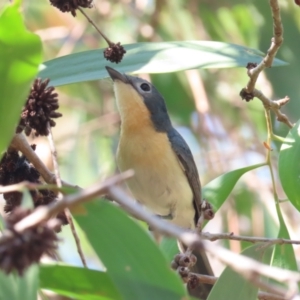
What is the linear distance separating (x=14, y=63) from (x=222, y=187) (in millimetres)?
1148

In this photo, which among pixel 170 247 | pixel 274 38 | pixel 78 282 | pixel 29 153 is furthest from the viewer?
pixel 170 247

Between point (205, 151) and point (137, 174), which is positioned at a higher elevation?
point (205, 151)

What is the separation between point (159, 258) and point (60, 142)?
3199 millimetres

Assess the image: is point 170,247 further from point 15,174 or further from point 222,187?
point 15,174

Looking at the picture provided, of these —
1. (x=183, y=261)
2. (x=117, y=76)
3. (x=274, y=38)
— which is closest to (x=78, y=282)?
(x=183, y=261)

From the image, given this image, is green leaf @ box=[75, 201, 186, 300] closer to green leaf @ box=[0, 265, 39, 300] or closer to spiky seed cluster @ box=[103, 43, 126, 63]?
green leaf @ box=[0, 265, 39, 300]

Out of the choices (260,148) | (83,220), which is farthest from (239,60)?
(260,148)

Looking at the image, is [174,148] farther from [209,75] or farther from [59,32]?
[59,32]

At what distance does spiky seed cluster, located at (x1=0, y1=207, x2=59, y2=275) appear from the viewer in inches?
40.4

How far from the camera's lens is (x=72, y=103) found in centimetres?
447

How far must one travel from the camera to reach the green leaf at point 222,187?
226 cm

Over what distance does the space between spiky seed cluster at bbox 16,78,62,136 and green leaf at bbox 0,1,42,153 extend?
0.44 m

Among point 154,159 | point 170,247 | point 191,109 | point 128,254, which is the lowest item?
point 128,254

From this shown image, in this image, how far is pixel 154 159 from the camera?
2961mm
